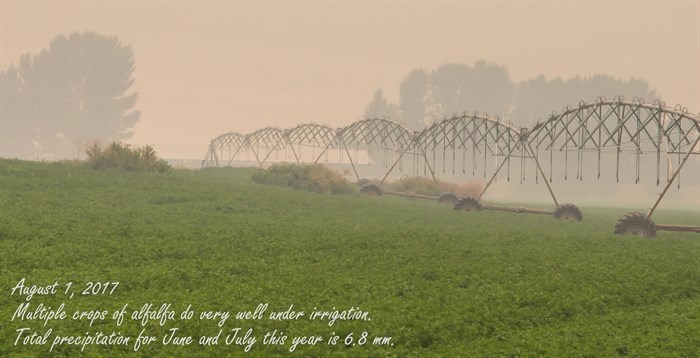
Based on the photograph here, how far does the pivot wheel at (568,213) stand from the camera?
34888 millimetres

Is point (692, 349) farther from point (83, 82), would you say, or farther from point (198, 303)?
point (83, 82)

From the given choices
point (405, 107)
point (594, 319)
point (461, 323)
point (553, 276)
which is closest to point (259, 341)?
point (461, 323)

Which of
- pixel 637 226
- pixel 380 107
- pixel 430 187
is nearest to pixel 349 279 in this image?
pixel 637 226

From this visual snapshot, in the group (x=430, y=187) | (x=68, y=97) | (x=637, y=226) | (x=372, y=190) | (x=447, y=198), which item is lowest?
(x=637, y=226)

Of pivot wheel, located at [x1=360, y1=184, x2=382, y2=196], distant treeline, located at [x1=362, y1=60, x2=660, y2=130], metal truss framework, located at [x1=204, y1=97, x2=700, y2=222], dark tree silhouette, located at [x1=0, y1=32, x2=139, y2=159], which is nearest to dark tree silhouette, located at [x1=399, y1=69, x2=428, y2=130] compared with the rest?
distant treeline, located at [x1=362, y1=60, x2=660, y2=130]

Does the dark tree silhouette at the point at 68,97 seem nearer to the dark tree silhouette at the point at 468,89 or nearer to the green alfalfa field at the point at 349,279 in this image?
the dark tree silhouette at the point at 468,89

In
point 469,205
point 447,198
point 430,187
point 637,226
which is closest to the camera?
point 637,226

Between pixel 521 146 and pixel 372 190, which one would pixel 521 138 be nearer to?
pixel 521 146

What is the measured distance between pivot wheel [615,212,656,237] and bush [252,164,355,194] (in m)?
20.8

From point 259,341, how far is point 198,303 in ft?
7.66

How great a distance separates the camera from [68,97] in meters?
106

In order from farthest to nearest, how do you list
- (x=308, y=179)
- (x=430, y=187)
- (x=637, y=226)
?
(x=430, y=187)
(x=308, y=179)
(x=637, y=226)

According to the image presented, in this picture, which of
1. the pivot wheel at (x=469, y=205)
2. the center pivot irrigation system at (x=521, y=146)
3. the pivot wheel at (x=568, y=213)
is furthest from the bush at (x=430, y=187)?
the pivot wheel at (x=568, y=213)

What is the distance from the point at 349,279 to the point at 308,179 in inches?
1121
